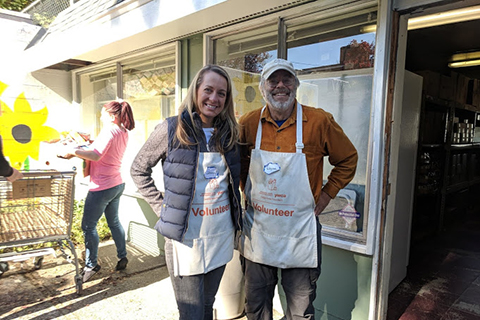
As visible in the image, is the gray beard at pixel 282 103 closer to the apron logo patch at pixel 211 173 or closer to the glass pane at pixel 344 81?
the apron logo patch at pixel 211 173

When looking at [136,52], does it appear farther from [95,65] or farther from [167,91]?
[95,65]

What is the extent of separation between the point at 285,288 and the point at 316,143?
37.4 inches

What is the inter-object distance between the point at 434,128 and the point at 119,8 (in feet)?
16.1

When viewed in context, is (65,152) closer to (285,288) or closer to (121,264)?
(121,264)

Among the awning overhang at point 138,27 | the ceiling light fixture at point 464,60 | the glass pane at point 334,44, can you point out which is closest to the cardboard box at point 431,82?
the ceiling light fixture at point 464,60

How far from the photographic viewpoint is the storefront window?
271 cm

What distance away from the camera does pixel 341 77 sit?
2.84 meters

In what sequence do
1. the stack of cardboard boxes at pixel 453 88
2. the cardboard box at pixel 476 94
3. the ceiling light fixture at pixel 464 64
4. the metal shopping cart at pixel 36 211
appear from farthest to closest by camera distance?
the cardboard box at pixel 476 94
the ceiling light fixture at pixel 464 64
the stack of cardboard boxes at pixel 453 88
the metal shopping cart at pixel 36 211

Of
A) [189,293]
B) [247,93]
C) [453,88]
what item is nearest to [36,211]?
[189,293]

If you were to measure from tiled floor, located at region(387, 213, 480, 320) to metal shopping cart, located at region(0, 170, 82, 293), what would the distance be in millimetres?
3292

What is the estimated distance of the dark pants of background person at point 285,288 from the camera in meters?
2.08

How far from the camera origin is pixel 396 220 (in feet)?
11.5

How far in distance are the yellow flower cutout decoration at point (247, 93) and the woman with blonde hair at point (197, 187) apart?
5.13ft

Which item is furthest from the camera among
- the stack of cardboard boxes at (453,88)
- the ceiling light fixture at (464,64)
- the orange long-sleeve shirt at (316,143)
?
the ceiling light fixture at (464,64)
